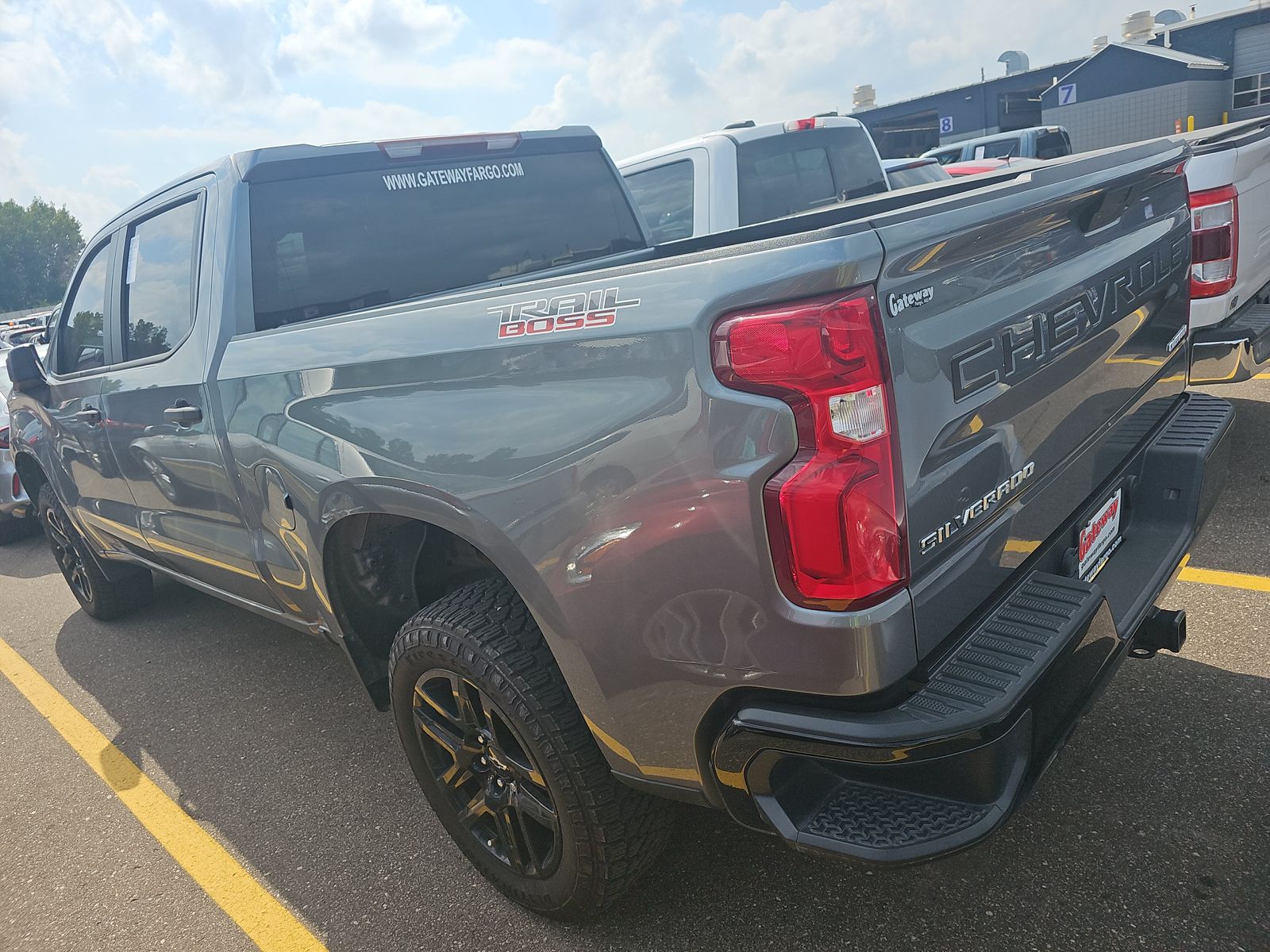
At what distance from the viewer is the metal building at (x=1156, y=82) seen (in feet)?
78.8

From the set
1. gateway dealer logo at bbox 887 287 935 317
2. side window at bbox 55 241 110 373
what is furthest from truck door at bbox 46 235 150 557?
gateway dealer logo at bbox 887 287 935 317

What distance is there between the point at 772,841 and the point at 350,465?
1.51 meters

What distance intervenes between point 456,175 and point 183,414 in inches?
49.2

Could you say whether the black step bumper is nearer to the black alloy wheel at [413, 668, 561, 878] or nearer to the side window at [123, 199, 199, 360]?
the black alloy wheel at [413, 668, 561, 878]

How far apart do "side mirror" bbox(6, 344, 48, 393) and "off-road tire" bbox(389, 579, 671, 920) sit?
316 cm

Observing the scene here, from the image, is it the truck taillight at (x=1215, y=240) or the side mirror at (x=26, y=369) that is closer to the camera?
the truck taillight at (x=1215, y=240)

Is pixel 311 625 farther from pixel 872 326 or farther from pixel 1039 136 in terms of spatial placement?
pixel 1039 136

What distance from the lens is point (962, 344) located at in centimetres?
162

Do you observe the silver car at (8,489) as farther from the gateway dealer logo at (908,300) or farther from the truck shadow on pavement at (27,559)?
the gateway dealer logo at (908,300)

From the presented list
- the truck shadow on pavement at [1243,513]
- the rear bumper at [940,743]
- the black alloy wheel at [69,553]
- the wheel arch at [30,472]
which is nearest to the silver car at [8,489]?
the wheel arch at [30,472]

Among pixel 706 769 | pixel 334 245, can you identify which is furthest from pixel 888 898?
pixel 334 245

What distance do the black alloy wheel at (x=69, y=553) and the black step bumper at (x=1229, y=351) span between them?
219 inches

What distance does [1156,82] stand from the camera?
24.4 m

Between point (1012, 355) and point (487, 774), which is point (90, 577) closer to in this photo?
point (487, 774)
